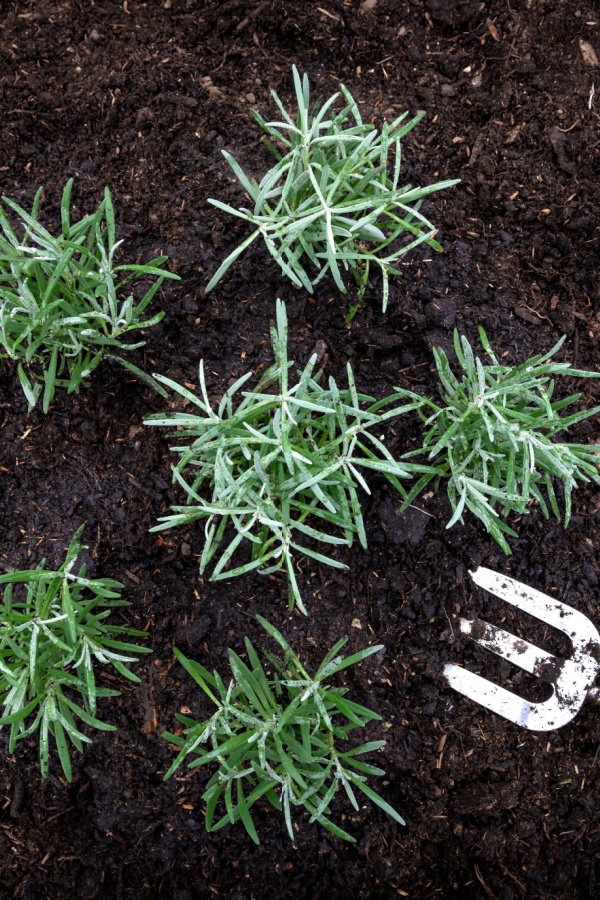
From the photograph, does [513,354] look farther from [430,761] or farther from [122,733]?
[122,733]

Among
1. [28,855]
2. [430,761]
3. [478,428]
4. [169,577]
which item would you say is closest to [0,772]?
[28,855]

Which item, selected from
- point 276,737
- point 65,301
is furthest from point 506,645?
point 65,301

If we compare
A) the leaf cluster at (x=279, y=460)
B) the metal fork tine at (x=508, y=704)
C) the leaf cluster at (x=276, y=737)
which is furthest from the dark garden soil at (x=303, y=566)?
the leaf cluster at (x=279, y=460)

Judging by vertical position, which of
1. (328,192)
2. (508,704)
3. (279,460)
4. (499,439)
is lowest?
(508,704)

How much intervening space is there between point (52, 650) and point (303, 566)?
64cm

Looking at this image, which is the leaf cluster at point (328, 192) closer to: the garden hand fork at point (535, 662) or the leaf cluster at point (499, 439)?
the leaf cluster at point (499, 439)

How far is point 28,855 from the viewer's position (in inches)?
70.7

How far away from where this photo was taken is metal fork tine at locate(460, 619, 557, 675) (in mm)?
1847

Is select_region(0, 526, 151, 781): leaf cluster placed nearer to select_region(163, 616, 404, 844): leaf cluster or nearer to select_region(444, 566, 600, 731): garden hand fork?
select_region(163, 616, 404, 844): leaf cluster

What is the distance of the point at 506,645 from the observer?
185cm

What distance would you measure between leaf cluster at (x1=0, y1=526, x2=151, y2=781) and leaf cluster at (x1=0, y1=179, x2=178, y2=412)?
438mm

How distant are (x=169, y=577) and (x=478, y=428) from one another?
884mm

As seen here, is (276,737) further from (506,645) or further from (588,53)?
(588,53)

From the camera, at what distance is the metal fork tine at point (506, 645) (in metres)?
1.85
